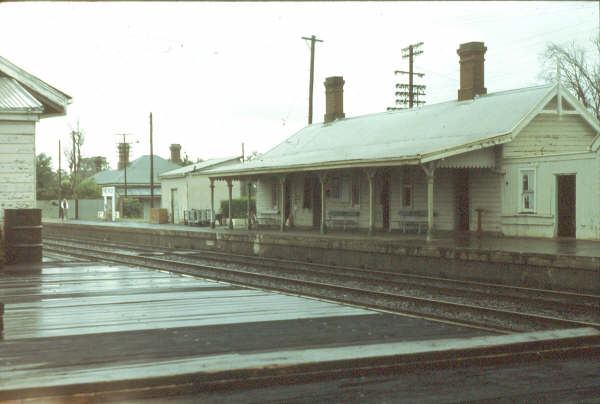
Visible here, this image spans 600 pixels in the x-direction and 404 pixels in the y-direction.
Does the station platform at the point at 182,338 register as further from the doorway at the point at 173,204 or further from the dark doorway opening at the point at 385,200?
the doorway at the point at 173,204

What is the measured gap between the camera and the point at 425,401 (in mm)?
4281

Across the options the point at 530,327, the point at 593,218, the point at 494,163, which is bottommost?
the point at 530,327

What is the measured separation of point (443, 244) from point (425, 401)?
12.1 meters

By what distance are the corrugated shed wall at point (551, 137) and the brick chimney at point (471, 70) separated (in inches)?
132

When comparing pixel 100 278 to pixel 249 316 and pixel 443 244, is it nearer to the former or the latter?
pixel 249 316

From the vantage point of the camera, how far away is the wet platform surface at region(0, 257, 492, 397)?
15.8ft

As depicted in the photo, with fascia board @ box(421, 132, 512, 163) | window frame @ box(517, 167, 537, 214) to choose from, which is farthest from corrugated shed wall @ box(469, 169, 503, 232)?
fascia board @ box(421, 132, 512, 163)

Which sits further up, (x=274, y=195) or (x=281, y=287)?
(x=274, y=195)

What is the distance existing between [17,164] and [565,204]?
524 inches

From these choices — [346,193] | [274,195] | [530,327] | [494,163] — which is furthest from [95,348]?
[274,195]

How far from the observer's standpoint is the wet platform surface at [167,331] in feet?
15.8

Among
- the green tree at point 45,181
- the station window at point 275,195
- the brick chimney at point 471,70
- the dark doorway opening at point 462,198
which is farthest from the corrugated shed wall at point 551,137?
the green tree at point 45,181

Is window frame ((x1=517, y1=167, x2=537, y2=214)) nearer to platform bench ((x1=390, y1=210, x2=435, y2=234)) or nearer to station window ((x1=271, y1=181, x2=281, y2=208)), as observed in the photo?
platform bench ((x1=390, y1=210, x2=435, y2=234))

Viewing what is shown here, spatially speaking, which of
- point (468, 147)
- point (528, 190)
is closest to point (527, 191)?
point (528, 190)
